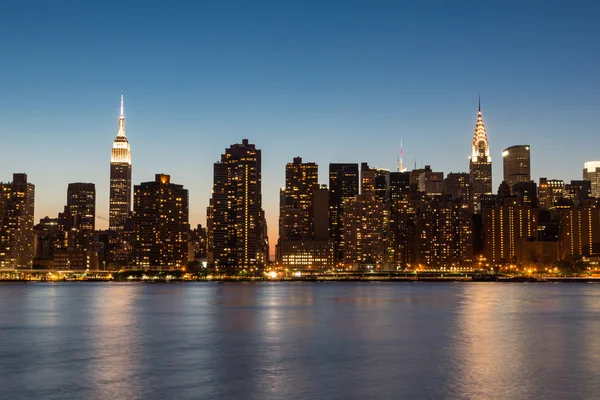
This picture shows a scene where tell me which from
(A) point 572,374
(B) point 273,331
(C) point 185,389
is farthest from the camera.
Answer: (B) point 273,331

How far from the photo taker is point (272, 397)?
122 feet

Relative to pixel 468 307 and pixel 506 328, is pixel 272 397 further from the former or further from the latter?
pixel 468 307

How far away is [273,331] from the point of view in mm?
70312

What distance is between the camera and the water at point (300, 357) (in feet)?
129

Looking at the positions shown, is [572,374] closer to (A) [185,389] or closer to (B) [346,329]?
(A) [185,389]

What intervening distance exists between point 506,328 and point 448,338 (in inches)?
473

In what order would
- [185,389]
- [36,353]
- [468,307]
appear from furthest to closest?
Answer: [468,307]
[36,353]
[185,389]

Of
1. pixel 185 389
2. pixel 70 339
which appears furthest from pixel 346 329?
pixel 185 389

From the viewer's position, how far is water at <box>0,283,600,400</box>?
39344 mm

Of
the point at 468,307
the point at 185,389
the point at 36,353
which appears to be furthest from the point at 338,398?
the point at 468,307

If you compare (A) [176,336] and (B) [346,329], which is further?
(B) [346,329]

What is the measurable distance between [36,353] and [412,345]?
2854 centimetres

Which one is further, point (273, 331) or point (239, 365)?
point (273, 331)

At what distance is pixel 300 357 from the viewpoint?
5181 centimetres
